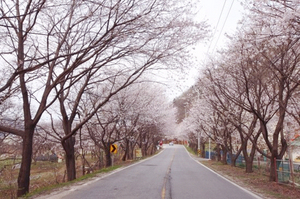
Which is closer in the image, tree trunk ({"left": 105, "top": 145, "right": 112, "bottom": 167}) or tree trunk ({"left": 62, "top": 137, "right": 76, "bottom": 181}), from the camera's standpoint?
tree trunk ({"left": 62, "top": 137, "right": 76, "bottom": 181})

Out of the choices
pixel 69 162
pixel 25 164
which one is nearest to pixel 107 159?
pixel 69 162

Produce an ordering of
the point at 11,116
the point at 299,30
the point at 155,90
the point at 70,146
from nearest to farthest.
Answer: the point at 299,30 < the point at 70,146 < the point at 11,116 < the point at 155,90

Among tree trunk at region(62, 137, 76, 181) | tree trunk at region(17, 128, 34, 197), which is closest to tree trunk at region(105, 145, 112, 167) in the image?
tree trunk at region(62, 137, 76, 181)

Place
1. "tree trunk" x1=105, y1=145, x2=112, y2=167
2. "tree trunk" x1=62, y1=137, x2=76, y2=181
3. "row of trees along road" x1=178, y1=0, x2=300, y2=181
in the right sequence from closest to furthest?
"row of trees along road" x1=178, y1=0, x2=300, y2=181
"tree trunk" x1=62, y1=137, x2=76, y2=181
"tree trunk" x1=105, y1=145, x2=112, y2=167

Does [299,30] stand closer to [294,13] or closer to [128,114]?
[294,13]

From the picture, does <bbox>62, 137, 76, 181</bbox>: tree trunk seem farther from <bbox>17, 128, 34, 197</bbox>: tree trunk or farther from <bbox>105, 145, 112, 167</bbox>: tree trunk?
<bbox>105, 145, 112, 167</bbox>: tree trunk

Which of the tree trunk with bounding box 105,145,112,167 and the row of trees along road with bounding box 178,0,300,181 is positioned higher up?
the row of trees along road with bounding box 178,0,300,181

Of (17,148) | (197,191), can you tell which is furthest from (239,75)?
(17,148)

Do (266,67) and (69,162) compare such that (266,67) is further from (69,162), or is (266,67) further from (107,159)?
(107,159)

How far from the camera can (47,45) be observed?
1460 cm

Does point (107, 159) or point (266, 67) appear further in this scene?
point (107, 159)

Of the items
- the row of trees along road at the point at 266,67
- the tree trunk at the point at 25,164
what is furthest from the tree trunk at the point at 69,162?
the row of trees along road at the point at 266,67

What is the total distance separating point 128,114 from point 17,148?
8995 millimetres

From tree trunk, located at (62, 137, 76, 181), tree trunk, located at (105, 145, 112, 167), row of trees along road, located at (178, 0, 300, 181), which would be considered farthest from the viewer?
tree trunk, located at (105, 145, 112, 167)
